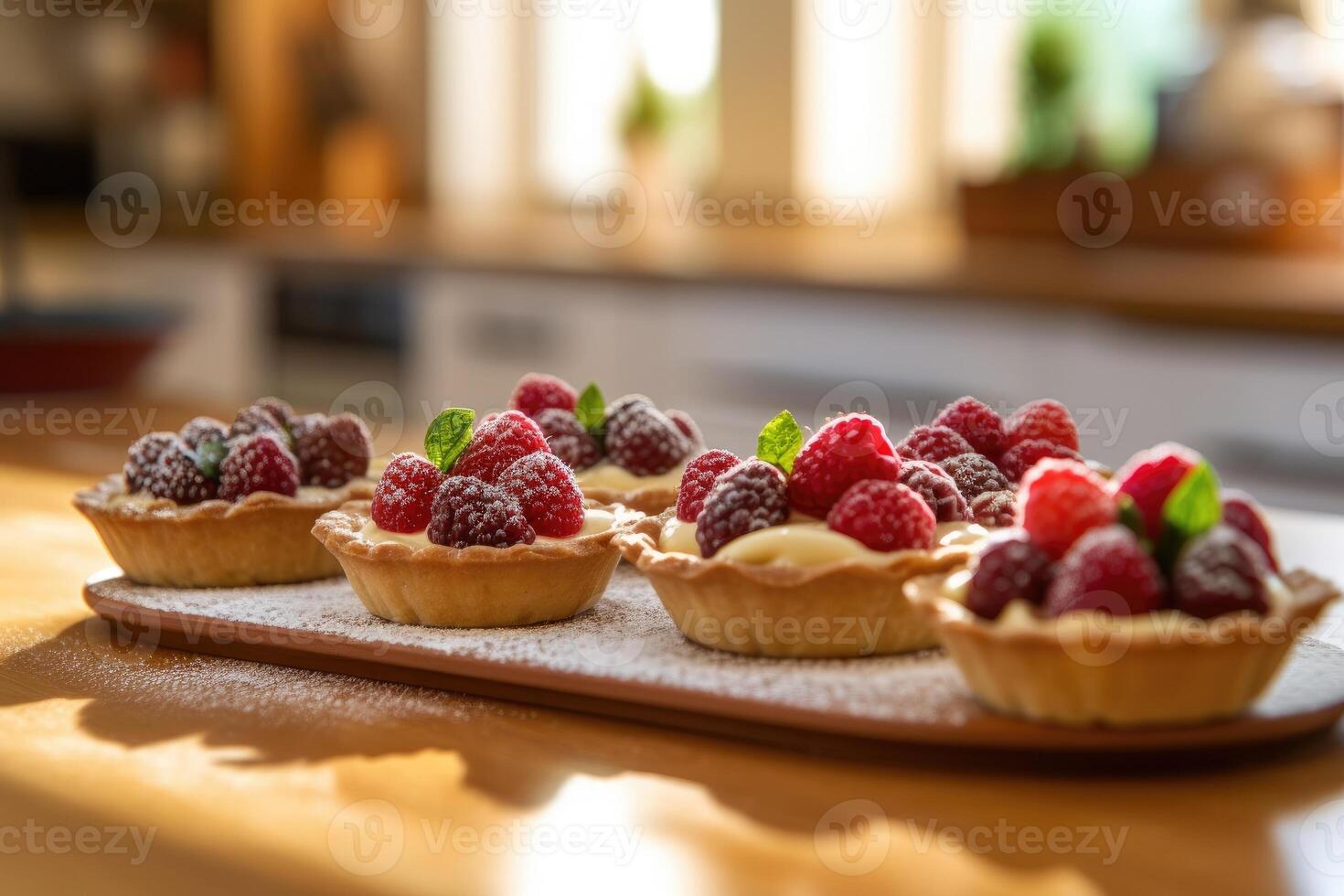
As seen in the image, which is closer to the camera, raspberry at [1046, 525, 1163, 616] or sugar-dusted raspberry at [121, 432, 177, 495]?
raspberry at [1046, 525, 1163, 616]

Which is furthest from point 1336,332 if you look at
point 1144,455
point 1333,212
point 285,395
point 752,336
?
point 285,395

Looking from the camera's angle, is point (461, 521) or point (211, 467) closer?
point (461, 521)

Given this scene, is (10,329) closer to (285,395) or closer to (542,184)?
(285,395)

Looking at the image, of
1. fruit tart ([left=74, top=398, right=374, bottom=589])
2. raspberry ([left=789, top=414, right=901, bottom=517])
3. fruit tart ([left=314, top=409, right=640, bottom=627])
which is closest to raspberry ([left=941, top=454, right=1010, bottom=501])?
raspberry ([left=789, top=414, right=901, bottom=517])

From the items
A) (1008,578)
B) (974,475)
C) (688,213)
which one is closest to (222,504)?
(974,475)

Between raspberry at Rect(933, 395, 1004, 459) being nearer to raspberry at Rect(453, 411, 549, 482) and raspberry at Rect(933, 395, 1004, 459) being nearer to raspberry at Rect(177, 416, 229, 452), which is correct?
raspberry at Rect(453, 411, 549, 482)

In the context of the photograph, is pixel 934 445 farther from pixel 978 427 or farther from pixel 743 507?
pixel 743 507
